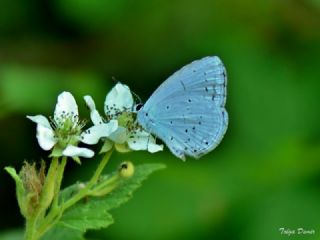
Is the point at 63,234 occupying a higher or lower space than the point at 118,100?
lower

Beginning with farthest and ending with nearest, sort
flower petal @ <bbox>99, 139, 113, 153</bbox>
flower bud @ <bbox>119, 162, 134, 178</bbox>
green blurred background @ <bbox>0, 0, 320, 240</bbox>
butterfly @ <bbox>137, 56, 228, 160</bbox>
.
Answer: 1. green blurred background @ <bbox>0, 0, 320, 240</bbox>
2. butterfly @ <bbox>137, 56, 228, 160</bbox>
3. flower petal @ <bbox>99, 139, 113, 153</bbox>
4. flower bud @ <bbox>119, 162, 134, 178</bbox>

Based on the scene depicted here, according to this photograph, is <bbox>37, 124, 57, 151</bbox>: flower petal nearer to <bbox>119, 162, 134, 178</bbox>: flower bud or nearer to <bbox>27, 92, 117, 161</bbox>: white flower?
<bbox>27, 92, 117, 161</bbox>: white flower

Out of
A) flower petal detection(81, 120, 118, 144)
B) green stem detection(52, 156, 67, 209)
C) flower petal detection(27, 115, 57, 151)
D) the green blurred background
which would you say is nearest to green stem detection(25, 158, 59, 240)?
green stem detection(52, 156, 67, 209)

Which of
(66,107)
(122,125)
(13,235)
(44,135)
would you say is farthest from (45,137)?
(13,235)

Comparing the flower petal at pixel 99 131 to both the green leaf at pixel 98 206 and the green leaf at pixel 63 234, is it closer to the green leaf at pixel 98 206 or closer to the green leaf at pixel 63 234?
the green leaf at pixel 98 206

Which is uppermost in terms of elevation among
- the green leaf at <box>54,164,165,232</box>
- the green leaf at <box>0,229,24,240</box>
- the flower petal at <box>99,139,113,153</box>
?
the flower petal at <box>99,139,113,153</box>

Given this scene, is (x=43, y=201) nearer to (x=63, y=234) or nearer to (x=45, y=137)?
(x=45, y=137)
